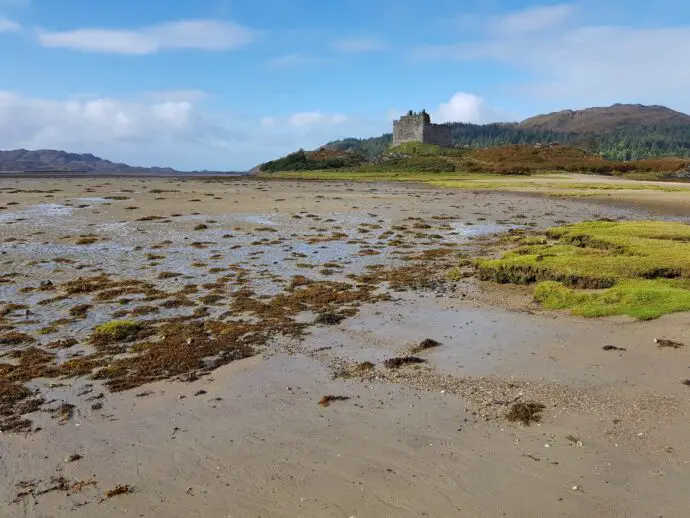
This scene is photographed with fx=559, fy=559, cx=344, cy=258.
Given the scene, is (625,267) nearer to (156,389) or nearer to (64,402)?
(156,389)

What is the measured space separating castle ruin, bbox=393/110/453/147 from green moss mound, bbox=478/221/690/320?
151571 mm

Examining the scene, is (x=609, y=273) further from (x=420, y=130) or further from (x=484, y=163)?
(x=420, y=130)

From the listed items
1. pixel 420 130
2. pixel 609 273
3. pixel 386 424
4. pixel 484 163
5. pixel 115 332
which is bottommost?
pixel 386 424

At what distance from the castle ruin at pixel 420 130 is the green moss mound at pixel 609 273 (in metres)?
A: 152

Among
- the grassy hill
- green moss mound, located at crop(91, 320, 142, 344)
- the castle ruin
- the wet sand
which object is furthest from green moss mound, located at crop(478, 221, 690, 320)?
the castle ruin

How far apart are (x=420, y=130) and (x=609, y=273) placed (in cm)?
16074

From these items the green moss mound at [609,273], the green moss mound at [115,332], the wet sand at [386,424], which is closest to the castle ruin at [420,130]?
the green moss mound at [609,273]

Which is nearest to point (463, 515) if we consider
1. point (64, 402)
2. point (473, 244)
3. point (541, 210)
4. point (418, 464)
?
point (418, 464)

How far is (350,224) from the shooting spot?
36156 millimetres

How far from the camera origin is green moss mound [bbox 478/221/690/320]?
14242 millimetres

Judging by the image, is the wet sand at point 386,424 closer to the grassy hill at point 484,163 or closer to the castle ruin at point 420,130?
the grassy hill at point 484,163

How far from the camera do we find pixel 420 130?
563 feet

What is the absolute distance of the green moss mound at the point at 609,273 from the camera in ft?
46.7

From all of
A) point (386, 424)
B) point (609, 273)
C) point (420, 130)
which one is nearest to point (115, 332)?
point (386, 424)
